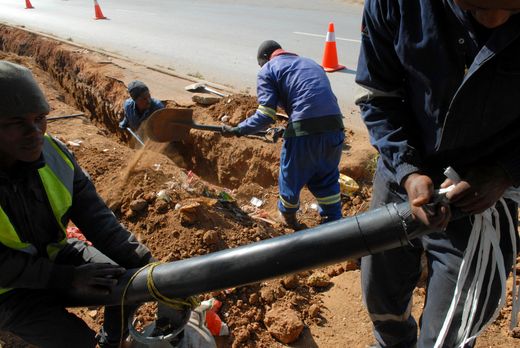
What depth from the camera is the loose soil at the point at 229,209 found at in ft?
10.5

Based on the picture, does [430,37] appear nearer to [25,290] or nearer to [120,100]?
[25,290]

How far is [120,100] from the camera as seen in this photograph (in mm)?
8031

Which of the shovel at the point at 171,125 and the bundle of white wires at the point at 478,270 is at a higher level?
the bundle of white wires at the point at 478,270

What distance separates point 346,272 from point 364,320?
64cm

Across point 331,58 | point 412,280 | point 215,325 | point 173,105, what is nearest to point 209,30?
point 331,58

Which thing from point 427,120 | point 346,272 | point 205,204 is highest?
point 427,120

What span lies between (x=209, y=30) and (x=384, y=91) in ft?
38.5

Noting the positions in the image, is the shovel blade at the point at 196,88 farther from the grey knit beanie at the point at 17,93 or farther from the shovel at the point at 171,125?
the grey knit beanie at the point at 17,93

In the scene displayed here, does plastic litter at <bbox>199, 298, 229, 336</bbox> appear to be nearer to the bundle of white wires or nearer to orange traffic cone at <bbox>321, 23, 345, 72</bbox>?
the bundle of white wires

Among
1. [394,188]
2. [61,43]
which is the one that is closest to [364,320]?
[394,188]

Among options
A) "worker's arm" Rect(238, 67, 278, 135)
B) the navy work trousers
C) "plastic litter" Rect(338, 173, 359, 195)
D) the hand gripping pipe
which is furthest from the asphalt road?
the hand gripping pipe

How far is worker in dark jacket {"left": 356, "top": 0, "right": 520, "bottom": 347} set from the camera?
1.56m

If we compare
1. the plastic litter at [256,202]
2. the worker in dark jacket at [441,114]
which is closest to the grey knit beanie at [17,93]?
the worker in dark jacket at [441,114]

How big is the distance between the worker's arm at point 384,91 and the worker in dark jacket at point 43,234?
1337 millimetres
